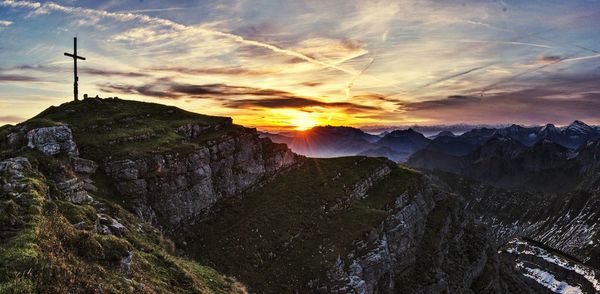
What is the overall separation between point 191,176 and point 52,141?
1631 centimetres

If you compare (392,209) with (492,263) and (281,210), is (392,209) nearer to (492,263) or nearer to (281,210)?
(281,210)

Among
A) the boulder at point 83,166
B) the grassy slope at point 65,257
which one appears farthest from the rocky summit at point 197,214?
the boulder at point 83,166

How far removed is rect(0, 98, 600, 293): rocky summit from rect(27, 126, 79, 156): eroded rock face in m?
0.15

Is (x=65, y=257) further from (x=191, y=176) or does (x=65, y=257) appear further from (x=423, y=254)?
(x=423, y=254)

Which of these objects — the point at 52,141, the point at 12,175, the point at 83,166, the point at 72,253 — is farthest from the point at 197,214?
the point at 72,253

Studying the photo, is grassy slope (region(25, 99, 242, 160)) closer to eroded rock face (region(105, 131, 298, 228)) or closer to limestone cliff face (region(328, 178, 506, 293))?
eroded rock face (region(105, 131, 298, 228))

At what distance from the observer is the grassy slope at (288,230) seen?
4516 centimetres

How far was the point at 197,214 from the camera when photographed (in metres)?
49.9

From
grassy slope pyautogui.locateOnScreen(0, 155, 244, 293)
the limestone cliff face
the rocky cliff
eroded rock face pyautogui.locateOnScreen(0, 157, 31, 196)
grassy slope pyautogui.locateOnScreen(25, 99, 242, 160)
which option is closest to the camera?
grassy slope pyautogui.locateOnScreen(0, 155, 244, 293)

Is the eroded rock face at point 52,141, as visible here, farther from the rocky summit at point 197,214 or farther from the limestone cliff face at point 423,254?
the limestone cliff face at point 423,254

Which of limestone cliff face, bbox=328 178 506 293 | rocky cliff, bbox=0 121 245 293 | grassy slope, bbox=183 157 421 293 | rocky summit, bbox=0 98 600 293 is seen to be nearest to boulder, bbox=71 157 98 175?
rocky summit, bbox=0 98 600 293

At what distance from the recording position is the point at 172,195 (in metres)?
47.4

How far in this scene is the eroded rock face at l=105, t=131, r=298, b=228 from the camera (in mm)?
44031

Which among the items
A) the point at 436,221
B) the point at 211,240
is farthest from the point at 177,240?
the point at 436,221
